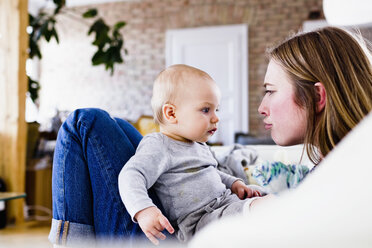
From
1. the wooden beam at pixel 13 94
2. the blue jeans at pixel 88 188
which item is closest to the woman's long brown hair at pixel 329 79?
the blue jeans at pixel 88 188

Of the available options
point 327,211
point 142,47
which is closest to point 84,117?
point 327,211

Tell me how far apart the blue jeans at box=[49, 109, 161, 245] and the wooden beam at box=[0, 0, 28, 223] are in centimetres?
276

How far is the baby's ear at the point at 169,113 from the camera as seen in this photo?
114 centimetres

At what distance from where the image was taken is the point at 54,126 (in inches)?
183

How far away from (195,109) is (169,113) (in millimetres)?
81

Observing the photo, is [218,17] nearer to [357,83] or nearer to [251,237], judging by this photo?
[357,83]

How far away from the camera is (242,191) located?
1196mm

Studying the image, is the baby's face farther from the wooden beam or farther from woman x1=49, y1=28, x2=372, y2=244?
the wooden beam

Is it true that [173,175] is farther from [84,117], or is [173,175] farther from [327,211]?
[327,211]

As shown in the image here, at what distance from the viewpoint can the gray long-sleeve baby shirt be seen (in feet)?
3.26

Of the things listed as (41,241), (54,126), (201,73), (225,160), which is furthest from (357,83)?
(54,126)

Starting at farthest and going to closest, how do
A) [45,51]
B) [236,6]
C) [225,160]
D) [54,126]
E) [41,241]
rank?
1. [45,51]
2. [236,6]
3. [54,126]
4. [41,241]
5. [225,160]

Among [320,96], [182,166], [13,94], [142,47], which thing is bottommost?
[182,166]

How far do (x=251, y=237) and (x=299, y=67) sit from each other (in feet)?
2.18
